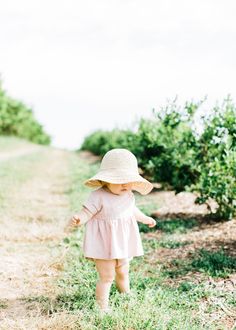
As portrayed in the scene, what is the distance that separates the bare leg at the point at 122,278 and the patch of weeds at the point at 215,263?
113 cm

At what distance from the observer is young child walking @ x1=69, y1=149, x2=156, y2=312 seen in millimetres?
4285

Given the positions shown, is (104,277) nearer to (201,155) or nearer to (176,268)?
(176,268)

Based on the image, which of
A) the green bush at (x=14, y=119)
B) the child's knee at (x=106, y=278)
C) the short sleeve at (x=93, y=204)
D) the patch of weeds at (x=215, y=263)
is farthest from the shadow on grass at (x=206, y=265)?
the green bush at (x=14, y=119)

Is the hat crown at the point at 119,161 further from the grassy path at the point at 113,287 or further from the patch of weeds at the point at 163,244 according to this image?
the patch of weeds at the point at 163,244

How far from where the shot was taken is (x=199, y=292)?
15.8 feet

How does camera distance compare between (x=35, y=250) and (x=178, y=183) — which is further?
(x=178, y=183)

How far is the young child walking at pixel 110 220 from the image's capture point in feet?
14.1

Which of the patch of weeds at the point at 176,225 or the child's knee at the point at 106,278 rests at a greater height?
the child's knee at the point at 106,278

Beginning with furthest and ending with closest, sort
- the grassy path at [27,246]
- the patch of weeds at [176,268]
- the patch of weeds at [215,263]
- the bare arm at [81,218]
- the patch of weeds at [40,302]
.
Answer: the patch of weeds at [176,268]
the patch of weeds at [215,263]
the grassy path at [27,246]
the patch of weeds at [40,302]
the bare arm at [81,218]

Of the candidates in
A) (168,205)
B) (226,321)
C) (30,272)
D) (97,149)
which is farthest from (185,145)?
(97,149)

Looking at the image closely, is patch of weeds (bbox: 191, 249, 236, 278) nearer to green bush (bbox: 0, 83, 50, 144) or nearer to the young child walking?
the young child walking

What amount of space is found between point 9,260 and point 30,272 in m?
0.53

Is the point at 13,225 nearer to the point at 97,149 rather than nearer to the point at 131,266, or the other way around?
the point at 131,266

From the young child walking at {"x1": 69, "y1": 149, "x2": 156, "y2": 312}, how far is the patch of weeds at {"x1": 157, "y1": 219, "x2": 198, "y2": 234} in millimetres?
3334
